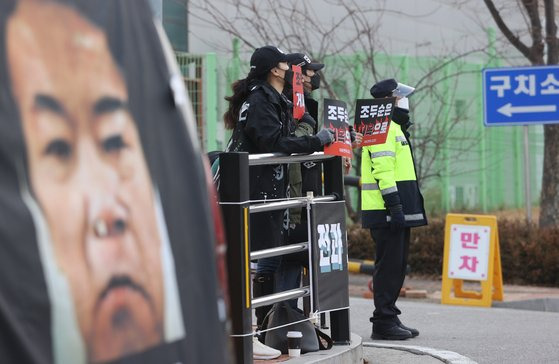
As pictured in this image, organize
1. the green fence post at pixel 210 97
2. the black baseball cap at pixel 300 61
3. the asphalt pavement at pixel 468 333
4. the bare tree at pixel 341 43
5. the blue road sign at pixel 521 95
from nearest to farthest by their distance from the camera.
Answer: the black baseball cap at pixel 300 61
the asphalt pavement at pixel 468 333
the blue road sign at pixel 521 95
the bare tree at pixel 341 43
the green fence post at pixel 210 97

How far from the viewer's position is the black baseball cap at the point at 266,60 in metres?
8.23

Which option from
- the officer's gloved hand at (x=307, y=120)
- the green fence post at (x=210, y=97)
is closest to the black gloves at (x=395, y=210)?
the officer's gloved hand at (x=307, y=120)

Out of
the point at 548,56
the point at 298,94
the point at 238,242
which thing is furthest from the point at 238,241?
the point at 548,56

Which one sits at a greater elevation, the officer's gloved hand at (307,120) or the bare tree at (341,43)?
the bare tree at (341,43)

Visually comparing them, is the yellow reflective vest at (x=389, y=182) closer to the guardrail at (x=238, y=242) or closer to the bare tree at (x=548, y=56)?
the guardrail at (x=238, y=242)

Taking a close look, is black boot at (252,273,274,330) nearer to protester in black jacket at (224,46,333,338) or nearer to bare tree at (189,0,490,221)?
protester in black jacket at (224,46,333,338)

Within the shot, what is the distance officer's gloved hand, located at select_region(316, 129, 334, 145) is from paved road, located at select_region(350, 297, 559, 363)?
5.73ft

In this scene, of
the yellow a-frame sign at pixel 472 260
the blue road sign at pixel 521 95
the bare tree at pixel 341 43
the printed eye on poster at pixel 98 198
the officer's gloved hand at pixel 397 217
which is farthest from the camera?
the bare tree at pixel 341 43

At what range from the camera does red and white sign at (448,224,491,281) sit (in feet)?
45.9

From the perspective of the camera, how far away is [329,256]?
26.2ft

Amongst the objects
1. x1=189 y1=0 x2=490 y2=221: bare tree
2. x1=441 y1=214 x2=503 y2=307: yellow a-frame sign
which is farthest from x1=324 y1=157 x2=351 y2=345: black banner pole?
x1=189 y1=0 x2=490 y2=221: bare tree

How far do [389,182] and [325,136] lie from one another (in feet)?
7.00

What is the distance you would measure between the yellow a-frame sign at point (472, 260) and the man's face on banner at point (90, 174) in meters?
11.0

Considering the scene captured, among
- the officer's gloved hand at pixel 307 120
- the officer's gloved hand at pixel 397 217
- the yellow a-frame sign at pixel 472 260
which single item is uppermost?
the officer's gloved hand at pixel 307 120
